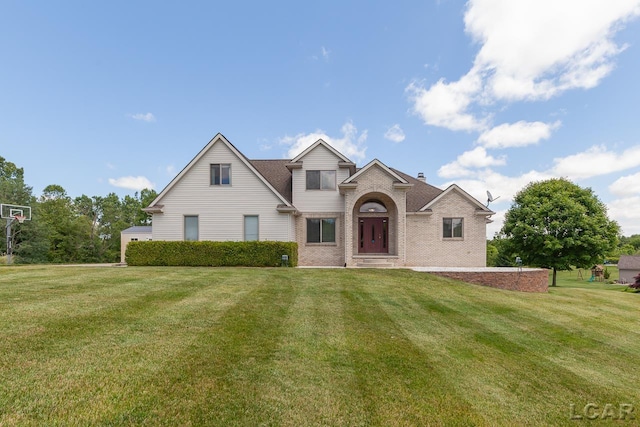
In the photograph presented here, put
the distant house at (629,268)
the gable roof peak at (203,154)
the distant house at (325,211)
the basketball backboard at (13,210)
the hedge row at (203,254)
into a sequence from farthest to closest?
1. the distant house at (629,268)
2. the basketball backboard at (13,210)
3. the distant house at (325,211)
4. the gable roof peak at (203,154)
5. the hedge row at (203,254)

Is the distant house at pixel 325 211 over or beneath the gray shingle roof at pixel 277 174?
beneath

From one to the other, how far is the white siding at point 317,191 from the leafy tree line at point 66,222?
3675cm

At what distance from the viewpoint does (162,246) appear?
1614 centimetres

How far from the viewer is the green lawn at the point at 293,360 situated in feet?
10.8

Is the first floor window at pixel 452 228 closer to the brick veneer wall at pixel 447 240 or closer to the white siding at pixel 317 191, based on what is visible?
the brick veneer wall at pixel 447 240

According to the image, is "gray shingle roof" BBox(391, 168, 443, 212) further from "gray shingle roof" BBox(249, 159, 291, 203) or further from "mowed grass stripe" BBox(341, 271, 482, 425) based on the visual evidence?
"mowed grass stripe" BBox(341, 271, 482, 425)

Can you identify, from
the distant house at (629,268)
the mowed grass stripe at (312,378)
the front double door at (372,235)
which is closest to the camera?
the mowed grass stripe at (312,378)

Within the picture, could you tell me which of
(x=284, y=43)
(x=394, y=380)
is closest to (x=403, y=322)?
(x=394, y=380)

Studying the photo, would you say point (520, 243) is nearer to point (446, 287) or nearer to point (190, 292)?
point (446, 287)

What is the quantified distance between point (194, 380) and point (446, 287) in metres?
10.8

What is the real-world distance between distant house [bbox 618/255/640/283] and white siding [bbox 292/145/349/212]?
1595 inches

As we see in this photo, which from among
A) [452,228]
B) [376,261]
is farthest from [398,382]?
[452,228]

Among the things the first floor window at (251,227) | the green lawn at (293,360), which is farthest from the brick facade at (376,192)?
the green lawn at (293,360)

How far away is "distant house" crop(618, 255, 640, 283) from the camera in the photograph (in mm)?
35406
